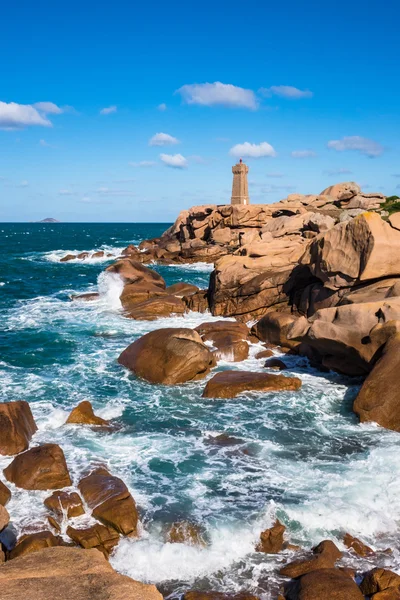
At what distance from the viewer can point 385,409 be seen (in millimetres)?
14086

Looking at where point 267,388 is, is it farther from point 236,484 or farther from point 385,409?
point 236,484

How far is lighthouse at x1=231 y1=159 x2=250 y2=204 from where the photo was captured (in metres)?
71.0

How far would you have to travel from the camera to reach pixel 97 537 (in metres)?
9.37

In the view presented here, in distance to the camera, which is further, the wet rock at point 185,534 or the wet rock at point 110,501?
the wet rock at point 110,501

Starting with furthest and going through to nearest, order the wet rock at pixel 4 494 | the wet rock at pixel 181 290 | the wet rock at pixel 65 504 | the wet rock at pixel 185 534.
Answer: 1. the wet rock at pixel 181 290
2. the wet rock at pixel 4 494
3. the wet rock at pixel 65 504
4. the wet rock at pixel 185 534

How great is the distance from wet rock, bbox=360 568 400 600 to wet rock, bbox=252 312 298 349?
42.4 ft

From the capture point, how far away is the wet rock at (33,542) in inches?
348

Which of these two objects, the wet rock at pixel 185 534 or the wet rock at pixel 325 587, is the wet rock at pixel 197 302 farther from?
the wet rock at pixel 325 587

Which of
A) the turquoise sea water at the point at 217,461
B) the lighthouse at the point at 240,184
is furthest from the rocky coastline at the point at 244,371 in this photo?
the lighthouse at the point at 240,184

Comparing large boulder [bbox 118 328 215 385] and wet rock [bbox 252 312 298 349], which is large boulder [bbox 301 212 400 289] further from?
large boulder [bbox 118 328 215 385]

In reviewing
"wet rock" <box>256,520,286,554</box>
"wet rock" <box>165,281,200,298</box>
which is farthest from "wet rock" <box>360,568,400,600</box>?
"wet rock" <box>165,281,200,298</box>

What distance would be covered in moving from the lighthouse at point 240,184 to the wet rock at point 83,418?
59.4 m

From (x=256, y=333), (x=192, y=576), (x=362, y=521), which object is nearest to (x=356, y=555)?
(x=362, y=521)

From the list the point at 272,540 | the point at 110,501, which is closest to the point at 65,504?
the point at 110,501
